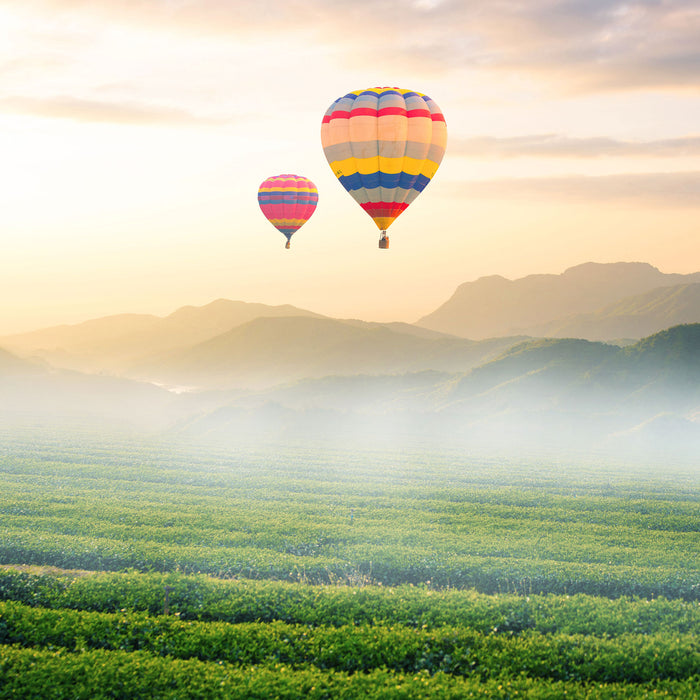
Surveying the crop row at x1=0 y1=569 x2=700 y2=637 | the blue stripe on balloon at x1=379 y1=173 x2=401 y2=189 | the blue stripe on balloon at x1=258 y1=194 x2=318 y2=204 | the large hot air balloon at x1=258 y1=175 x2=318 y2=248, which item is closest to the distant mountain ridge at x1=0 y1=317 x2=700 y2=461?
the large hot air balloon at x1=258 y1=175 x2=318 y2=248

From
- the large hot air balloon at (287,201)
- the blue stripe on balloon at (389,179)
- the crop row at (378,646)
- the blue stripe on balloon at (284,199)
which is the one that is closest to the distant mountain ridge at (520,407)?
the large hot air balloon at (287,201)

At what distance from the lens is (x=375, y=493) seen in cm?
4531

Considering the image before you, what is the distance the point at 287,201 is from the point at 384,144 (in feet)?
73.0

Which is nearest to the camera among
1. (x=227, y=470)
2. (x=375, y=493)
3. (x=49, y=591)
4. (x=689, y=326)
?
(x=49, y=591)

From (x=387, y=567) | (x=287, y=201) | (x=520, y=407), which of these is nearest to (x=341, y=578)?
(x=387, y=567)

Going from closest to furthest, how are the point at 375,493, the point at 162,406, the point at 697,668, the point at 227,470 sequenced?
the point at 697,668, the point at 375,493, the point at 227,470, the point at 162,406

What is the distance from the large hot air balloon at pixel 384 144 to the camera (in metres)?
44.3

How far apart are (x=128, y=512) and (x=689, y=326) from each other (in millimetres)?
132465

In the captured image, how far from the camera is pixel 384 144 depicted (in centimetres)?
4441

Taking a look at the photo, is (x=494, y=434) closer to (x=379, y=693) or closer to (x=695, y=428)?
(x=695, y=428)

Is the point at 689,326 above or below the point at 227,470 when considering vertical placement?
above

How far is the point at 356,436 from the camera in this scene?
102062 mm

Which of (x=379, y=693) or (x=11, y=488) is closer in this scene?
(x=379, y=693)

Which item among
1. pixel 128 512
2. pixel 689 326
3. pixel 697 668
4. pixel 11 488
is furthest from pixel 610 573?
Result: pixel 689 326
